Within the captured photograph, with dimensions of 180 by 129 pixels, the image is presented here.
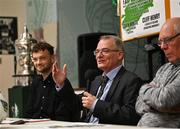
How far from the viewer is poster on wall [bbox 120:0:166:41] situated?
2673mm

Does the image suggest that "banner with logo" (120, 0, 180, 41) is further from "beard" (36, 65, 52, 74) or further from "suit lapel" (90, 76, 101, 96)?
"beard" (36, 65, 52, 74)

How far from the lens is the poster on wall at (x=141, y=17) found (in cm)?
267

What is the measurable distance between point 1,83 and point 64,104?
396 centimetres

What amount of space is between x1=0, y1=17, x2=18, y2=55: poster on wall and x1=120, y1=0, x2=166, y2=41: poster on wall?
13.2 feet

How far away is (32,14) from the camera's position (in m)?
6.00

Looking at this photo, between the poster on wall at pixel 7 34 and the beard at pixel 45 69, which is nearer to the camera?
the beard at pixel 45 69

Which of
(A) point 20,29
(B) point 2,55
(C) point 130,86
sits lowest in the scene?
(C) point 130,86

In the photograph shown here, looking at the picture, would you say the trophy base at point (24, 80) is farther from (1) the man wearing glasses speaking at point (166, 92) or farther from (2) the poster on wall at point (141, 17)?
(1) the man wearing glasses speaking at point (166, 92)

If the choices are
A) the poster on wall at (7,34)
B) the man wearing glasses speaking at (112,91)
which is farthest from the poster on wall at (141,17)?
the poster on wall at (7,34)

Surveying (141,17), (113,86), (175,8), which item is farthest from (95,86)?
(175,8)

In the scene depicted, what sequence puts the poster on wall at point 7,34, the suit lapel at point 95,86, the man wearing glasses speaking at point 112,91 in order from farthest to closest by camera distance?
the poster on wall at point 7,34 < the suit lapel at point 95,86 < the man wearing glasses speaking at point 112,91

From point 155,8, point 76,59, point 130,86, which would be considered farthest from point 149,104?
point 76,59

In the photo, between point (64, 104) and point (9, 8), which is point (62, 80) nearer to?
point (64, 104)

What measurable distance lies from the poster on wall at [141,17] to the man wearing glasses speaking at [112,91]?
21 centimetres
